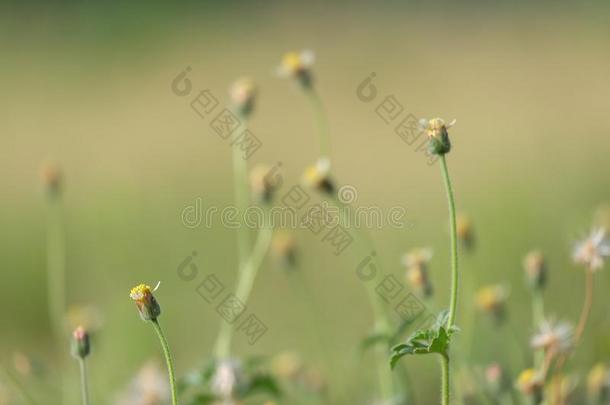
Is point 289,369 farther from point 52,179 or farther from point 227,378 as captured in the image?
point 52,179

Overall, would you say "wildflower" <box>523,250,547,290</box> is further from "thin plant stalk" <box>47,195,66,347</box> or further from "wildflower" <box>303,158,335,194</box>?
"thin plant stalk" <box>47,195,66,347</box>

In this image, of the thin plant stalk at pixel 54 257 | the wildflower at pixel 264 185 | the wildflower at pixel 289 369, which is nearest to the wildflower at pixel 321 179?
the wildflower at pixel 264 185

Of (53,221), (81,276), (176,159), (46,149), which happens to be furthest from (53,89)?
(81,276)

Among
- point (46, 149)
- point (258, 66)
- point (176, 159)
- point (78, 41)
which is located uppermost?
point (78, 41)

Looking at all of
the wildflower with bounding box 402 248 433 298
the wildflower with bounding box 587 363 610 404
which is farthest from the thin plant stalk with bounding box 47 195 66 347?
the wildflower with bounding box 587 363 610 404

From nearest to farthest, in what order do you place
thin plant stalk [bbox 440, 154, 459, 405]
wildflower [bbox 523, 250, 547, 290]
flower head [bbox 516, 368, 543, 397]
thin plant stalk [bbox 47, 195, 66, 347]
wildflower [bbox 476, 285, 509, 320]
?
1. thin plant stalk [bbox 440, 154, 459, 405]
2. flower head [bbox 516, 368, 543, 397]
3. wildflower [bbox 523, 250, 547, 290]
4. wildflower [bbox 476, 285, 509, 320]
5. thin plant stalk [bbox 47, 195, 66, 347]

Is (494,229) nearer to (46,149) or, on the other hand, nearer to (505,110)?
(505,110)
